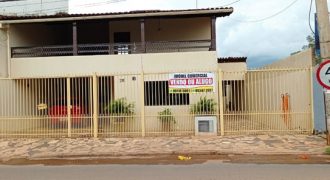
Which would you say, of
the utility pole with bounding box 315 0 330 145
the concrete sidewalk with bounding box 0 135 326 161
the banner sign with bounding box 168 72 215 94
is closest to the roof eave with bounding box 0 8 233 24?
the banner sign with bounding box 168 72 215 94

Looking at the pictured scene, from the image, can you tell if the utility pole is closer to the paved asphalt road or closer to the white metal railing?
the white metal railing

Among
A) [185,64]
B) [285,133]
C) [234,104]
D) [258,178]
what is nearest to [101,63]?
[185,64]

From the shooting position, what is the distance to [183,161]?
1070cm

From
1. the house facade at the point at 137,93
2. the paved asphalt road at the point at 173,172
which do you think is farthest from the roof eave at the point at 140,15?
the paved asphalt road at the point at 173,172

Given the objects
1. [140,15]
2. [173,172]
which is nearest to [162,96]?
[140,15]

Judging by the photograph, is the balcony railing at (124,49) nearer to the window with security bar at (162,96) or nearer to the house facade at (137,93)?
the house facade at (137,93)

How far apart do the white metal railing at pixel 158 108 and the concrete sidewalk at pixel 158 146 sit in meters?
0.56

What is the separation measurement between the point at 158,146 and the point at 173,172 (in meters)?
4.05

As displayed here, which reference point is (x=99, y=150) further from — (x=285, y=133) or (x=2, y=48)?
(x=2, y=48)

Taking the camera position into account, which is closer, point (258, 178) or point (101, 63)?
point (258, 178)

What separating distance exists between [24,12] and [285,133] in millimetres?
16345

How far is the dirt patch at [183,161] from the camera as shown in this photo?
10.5 m

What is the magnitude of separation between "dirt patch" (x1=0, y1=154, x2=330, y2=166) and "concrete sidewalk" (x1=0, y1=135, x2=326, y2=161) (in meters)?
0.32

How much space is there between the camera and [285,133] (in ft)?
47.3
